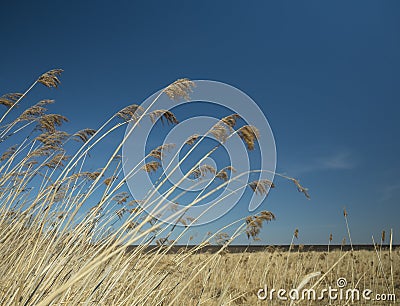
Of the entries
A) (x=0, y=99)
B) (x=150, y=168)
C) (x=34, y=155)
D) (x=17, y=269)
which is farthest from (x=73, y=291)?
(x=0, y=99)

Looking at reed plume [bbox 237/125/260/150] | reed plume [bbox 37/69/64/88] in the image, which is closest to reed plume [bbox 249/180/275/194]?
reed plume [bbox 237/125/260/150]

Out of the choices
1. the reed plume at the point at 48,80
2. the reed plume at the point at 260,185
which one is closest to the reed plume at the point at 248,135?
the reed plume at the point at 260,185

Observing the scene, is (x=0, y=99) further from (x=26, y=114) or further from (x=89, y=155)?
(x=89, y=155)

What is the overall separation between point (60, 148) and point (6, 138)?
0.58 meters

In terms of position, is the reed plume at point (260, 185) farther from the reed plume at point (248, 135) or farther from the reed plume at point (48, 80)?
the reed plume at point (48, 80)

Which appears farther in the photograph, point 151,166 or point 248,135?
point 151,166

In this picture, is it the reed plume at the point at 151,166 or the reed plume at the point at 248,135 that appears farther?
the reed plume at the point at 151,166

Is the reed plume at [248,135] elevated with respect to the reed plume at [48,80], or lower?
lower

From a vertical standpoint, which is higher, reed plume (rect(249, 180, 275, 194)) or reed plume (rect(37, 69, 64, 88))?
reed plume (rect(37, 69, 64, 88))

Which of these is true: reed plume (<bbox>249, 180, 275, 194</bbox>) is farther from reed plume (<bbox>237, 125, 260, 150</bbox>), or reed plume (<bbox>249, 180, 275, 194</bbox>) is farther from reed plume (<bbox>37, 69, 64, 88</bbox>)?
reed plume (<bbox>37, 69, 64, 88</bbox>)

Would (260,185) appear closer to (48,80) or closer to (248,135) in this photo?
(248,135)

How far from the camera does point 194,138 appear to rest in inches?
Answer: 118

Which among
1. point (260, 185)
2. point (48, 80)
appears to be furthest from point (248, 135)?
point (48, 80)

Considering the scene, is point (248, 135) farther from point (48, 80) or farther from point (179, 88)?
point (48, 80)
